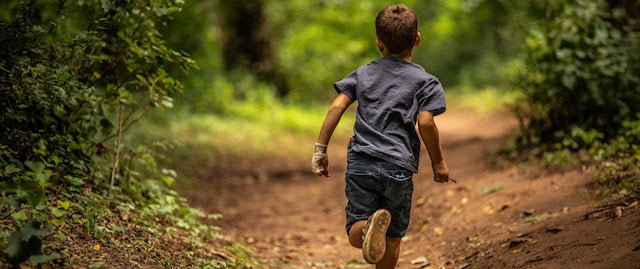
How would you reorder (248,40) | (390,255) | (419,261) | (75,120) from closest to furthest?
(390,255) < (75,120) < (419,261) < (248,40)

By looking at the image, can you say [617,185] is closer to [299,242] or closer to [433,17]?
[299,242]

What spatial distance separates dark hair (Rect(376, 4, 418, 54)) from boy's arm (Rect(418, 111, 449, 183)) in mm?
461

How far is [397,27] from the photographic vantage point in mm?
3885

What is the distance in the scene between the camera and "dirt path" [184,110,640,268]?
13.5 feet

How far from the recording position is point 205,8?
46.4 feet

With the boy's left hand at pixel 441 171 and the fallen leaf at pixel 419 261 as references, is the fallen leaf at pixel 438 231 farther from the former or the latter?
the boy's left hand at pixel 441 171

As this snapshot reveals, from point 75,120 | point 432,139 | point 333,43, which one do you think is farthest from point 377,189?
point 333,43

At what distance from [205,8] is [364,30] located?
14.5m

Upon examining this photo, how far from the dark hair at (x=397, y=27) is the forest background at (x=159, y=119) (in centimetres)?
179

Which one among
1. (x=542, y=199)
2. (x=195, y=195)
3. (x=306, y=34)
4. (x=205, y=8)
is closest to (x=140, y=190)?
(x=195, y=195)

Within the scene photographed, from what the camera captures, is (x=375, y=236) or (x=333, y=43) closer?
(x=375, y=236)

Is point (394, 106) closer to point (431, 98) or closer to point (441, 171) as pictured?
point (431, 98)

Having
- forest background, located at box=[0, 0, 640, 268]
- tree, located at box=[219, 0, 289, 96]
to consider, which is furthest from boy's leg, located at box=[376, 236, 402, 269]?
tree, located at box=[219, 0, 289, 96]

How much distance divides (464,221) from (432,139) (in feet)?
8.65
